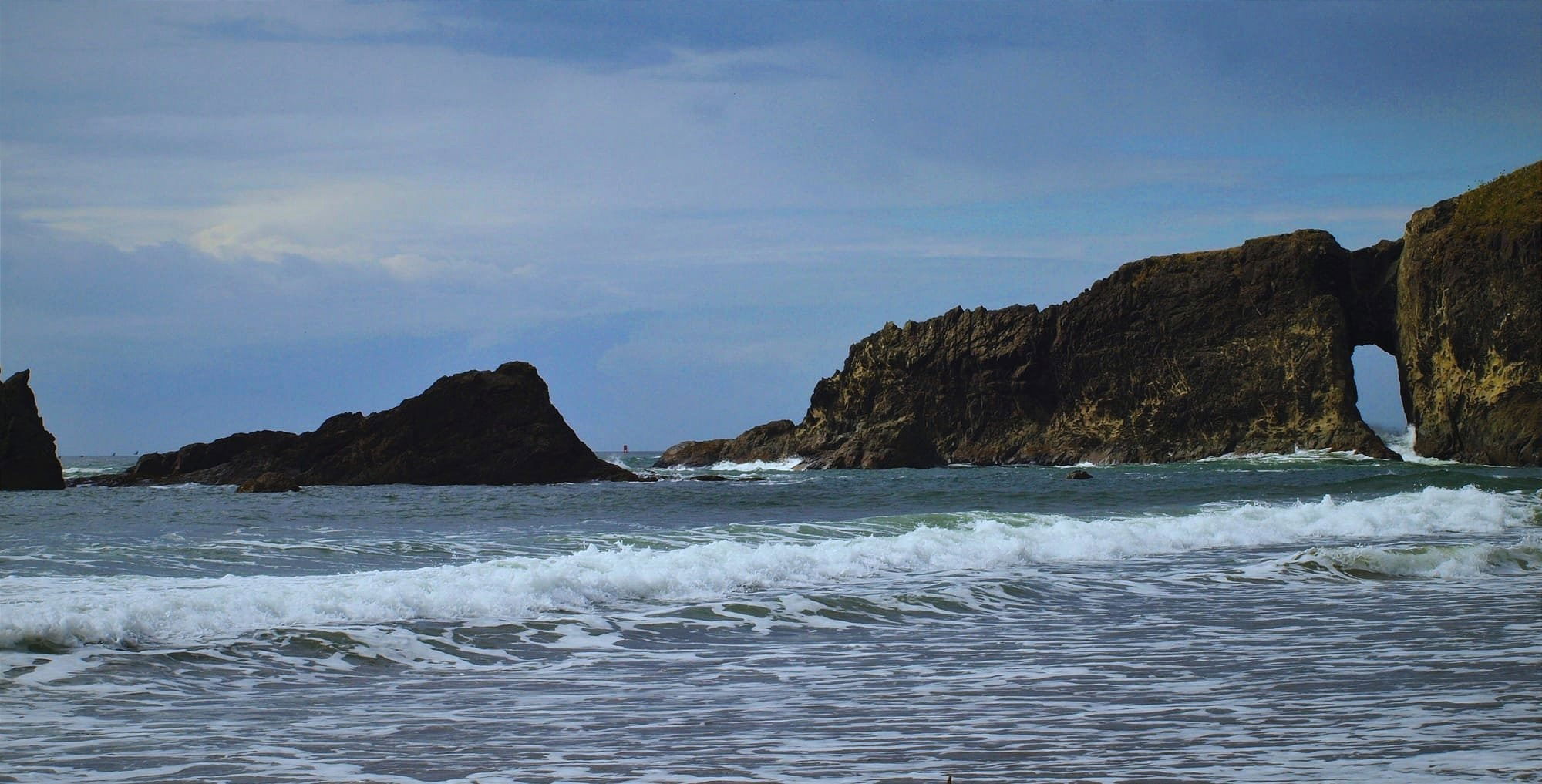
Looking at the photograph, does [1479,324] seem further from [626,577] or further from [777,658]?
[777,658]

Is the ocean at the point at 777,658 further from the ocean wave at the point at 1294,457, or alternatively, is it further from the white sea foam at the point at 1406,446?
the ocean wave at the point at 1294,457

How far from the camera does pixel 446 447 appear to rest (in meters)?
50.1

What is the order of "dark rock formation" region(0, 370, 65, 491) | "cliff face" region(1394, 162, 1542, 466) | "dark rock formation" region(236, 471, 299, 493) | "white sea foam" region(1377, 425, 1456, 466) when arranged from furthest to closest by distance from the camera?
"white sea foam" region(1377, 425, 1456, 466)
"cliff face" region(1394, 162, 1542, 466)
"dark rock formation" region(0, 370, 65, 491)
"dark rock formation" region(236, 471, 299, 493)

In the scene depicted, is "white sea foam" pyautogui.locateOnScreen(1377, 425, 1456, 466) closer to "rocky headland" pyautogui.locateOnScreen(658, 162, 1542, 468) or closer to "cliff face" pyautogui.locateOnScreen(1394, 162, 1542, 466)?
"cliff face" pyautogui.locateOnScreen(1394, 162, 1542, 466)

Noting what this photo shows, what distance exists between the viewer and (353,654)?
30.5 feet

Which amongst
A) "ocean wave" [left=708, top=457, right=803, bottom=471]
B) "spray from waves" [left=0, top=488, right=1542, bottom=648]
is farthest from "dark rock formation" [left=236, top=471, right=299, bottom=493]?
"ocean wave" [left=708, top=457, right=803, bottom=471]

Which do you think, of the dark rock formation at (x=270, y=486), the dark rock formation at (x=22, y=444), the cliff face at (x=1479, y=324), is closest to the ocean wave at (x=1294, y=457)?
the cliff face at (x=1479, y=324)

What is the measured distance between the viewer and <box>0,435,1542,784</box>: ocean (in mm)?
6031

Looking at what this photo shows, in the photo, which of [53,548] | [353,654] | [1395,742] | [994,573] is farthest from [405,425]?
[1395,742]

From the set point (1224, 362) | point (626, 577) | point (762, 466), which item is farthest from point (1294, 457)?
point (626, 577)

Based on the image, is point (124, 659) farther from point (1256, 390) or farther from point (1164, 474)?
point (1256, 390)

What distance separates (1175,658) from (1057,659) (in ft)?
2.64

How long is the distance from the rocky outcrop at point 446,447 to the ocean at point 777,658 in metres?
29.4

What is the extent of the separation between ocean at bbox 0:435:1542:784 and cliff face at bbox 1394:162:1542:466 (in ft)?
129
